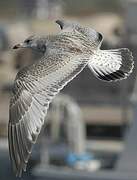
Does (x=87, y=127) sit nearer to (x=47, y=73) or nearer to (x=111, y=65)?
(x=111, y=65)

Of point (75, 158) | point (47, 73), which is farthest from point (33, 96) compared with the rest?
point (75, 158)

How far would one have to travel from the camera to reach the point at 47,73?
4781mm

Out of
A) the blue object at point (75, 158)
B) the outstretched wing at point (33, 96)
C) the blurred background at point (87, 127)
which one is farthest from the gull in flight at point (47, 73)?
the blue object at point (75, 158)

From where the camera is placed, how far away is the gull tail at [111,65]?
16.0 feet

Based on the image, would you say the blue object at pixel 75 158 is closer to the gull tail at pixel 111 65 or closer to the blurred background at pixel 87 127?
the blurred background at pixel 87 127

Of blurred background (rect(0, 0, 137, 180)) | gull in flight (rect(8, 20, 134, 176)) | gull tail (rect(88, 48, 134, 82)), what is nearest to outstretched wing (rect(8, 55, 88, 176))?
gull in flight (rect(8, 20, 134, 176))

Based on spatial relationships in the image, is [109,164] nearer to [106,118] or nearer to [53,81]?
[106,118]

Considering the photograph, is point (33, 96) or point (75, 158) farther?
point (75, 158)

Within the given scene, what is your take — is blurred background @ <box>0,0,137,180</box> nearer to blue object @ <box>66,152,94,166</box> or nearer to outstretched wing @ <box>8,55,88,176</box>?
blue object @ <box>66,152,94,166</box>

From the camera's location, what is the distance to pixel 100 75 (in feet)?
16.0

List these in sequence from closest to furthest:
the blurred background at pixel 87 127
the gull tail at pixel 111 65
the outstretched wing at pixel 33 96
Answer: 1. the outstretched wing at pixel 33 96
2. the gull tail at pixel 111 65
3. the blurred background at pixel 87 127

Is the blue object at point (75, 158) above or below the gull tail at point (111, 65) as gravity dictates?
below

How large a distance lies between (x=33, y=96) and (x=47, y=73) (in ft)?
0.76

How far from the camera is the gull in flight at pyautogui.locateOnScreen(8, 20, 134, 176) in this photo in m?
4.32
